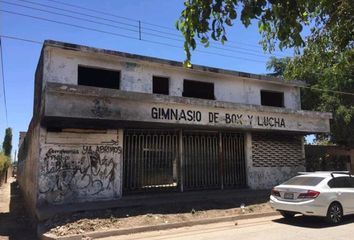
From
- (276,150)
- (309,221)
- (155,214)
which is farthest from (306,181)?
(276,150)

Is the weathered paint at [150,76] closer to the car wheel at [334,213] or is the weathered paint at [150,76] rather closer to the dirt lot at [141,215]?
the dirt lot at [141,215]

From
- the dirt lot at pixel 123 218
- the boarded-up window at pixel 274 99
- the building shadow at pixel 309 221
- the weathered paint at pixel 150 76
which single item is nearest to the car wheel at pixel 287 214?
the building shadow at pixel 309 221

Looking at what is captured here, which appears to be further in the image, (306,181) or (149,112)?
(149,112)

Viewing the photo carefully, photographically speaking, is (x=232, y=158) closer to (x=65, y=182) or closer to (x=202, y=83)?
(x=202, y=83)

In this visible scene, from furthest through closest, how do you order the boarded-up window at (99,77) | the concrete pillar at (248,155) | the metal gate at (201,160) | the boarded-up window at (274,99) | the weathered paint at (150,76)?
the boarded-up window at (274,99)
the concrete pillar at (248,155)
the metal gate at (201,160)
the boarded-up window at (99,77)
the weathered paint at (150,76)

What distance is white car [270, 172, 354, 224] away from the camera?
33.7 ft

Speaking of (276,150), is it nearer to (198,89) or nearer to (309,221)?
(198,89)

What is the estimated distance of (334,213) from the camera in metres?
10.5

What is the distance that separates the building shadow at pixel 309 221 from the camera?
1031 cm

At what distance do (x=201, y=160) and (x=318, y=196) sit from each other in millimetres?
7184

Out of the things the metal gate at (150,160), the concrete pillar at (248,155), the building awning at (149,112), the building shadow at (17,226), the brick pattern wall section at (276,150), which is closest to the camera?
the building shadow at (17,226)

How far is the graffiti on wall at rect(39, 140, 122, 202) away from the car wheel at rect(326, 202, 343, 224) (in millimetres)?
7745

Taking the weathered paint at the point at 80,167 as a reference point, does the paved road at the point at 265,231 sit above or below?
below

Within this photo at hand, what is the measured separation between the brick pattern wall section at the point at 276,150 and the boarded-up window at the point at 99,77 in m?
7.46
